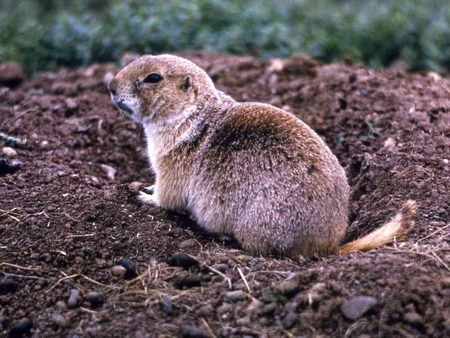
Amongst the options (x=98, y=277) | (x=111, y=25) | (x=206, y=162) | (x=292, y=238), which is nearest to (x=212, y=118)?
(x=206, y=162)

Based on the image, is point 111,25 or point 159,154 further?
point 111,25

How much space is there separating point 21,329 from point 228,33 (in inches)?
234

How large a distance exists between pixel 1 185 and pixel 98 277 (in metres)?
1.49

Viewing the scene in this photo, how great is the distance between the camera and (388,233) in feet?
16.7

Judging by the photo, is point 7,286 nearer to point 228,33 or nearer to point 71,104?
point 71,104

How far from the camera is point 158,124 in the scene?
592 cm

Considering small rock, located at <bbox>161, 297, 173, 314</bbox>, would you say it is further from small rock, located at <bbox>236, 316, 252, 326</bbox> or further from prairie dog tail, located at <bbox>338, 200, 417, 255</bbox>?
prairie dog tail, located at <bbox>338, 200, 417, 255</bbox>

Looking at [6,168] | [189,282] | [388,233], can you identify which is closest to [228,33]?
[6,168]

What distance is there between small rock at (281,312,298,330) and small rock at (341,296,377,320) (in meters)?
0.28

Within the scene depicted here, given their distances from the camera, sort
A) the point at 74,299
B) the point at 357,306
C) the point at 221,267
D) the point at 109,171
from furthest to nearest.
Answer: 1. the point at 109,171
2. the point at 221,267
3. the point at 74,299
4. the point at 357,306

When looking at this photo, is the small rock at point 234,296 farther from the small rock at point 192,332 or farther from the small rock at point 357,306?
the small rock at point 357,306

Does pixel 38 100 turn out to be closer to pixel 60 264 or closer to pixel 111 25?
pixel 111 25

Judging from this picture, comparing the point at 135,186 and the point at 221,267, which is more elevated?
the point at 221,267

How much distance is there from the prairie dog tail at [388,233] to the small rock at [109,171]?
2386 mm
